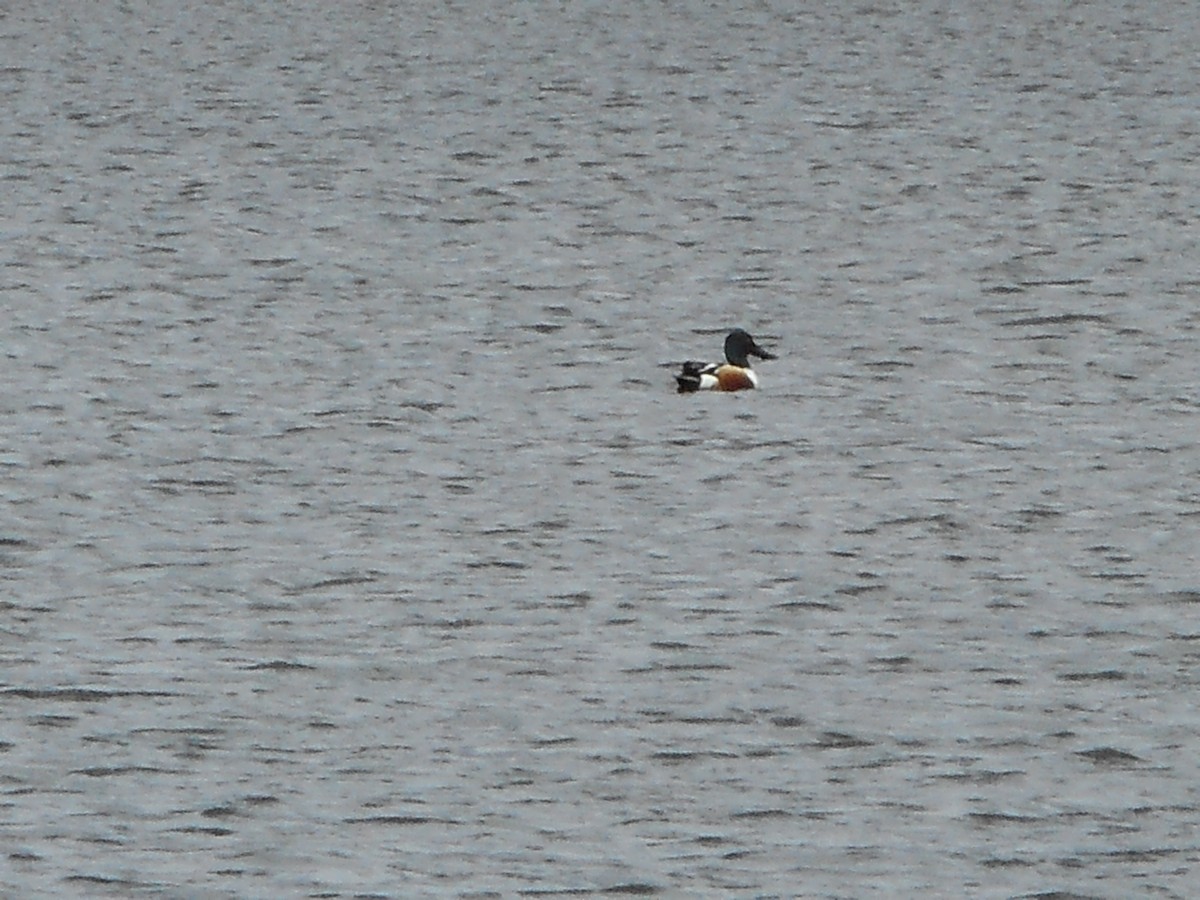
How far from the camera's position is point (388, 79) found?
4472 centimetres

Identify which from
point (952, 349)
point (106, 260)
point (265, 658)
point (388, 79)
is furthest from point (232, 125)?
point (265, 658)

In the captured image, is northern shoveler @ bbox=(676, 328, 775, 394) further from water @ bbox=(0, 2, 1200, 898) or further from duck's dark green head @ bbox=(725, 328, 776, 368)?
water @ bbox=(0, 2, 1200, 898)

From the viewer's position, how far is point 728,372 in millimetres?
21531

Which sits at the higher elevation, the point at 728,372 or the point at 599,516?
the point at 728,372

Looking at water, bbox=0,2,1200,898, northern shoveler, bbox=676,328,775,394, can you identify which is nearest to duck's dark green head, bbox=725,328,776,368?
northern shoveler, bbox=676,328,775,394

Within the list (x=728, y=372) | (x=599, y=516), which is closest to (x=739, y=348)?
(x=728, y=372)

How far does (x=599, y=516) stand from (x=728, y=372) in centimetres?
368

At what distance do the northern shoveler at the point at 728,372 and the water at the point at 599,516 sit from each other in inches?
6.4

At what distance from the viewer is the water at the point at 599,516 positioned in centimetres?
1281

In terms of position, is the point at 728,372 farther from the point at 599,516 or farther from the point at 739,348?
the point at 599,516

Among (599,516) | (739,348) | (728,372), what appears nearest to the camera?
(599,516)

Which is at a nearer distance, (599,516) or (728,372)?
(599,516)

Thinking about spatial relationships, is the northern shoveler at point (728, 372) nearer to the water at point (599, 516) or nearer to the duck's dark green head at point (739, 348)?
the duck's dark green head at point (739, 348)

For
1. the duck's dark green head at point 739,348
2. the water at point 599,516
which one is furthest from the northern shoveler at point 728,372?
the water at point 599,516
